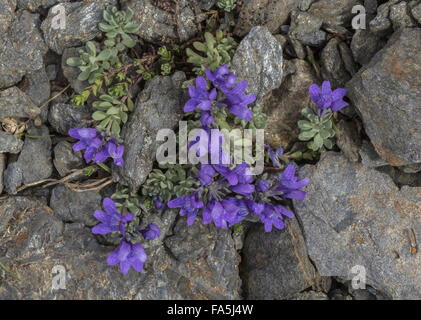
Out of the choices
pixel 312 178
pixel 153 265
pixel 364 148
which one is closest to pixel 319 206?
pixel 312 178

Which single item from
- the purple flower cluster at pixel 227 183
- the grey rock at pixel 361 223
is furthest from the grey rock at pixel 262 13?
the grey rock at pixel 361 223

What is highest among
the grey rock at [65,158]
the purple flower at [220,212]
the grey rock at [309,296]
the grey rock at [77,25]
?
the grey rock at [77,25]


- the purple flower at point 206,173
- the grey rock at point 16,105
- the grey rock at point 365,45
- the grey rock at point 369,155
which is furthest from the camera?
the grey rock at point 16,105

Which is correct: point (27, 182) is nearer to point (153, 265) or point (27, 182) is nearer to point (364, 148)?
point (153, 265)

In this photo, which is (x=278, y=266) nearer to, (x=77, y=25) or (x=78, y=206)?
(x=78, y=206)

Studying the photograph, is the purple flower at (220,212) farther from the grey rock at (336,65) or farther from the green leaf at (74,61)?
the green leaf at (74,61)

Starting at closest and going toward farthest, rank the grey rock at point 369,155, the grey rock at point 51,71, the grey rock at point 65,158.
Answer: the grey rock at point 369,155
the grey rock at point 65,158
the grey rock at point 51,71

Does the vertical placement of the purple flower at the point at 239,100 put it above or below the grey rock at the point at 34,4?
below

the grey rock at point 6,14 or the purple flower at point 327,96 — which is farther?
the grey rock at point 6,14
